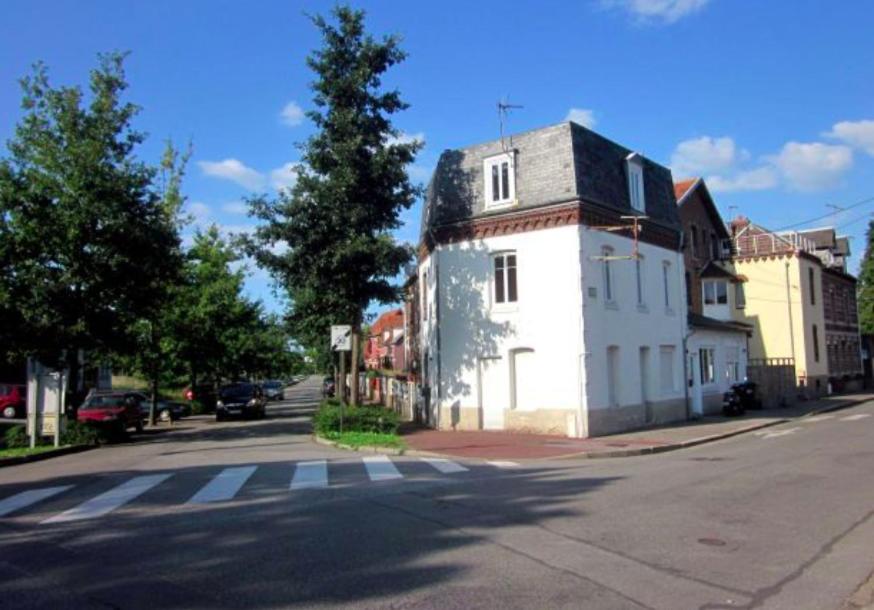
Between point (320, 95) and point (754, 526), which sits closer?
point (754, 526)

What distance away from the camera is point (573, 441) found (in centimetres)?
2044

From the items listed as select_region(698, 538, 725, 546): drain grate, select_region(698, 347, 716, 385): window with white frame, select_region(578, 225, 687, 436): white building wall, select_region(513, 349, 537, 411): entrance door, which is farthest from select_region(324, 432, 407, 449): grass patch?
select_region(698, 347, 716, 385): window with white frame

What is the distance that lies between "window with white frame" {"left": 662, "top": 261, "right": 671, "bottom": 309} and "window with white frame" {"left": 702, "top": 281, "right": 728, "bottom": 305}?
39.1ft

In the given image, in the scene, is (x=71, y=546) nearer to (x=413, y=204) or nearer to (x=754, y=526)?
(x=754, y=526)

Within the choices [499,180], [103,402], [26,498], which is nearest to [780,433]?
[499,180]

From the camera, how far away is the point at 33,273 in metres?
22.2

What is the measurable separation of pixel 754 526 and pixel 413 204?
1772 centimetres

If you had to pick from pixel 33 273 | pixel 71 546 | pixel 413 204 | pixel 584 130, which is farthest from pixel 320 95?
pixel 71 546

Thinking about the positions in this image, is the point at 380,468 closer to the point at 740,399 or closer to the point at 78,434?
the point at 78,434

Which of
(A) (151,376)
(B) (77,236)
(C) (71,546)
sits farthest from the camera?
(A) (151,376)

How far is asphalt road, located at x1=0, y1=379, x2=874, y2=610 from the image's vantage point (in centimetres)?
619

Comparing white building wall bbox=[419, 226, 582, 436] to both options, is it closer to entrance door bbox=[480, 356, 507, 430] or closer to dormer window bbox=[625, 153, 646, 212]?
entrance door bbox=[480, 356, 507, 430]

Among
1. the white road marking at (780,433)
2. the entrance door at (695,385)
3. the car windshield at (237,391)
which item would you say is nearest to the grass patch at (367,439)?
the white road marking at (780,433)

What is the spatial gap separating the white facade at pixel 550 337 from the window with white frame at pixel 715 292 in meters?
13.2
